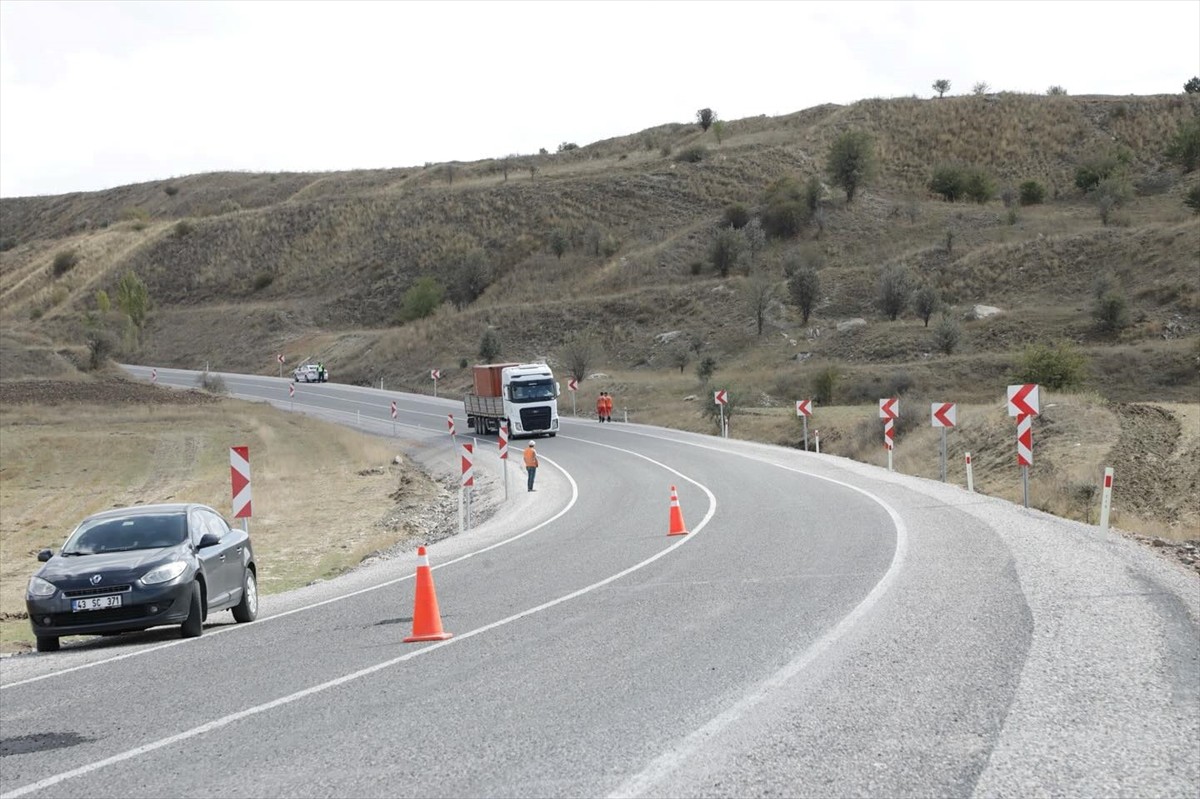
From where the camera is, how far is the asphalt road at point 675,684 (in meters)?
6.88

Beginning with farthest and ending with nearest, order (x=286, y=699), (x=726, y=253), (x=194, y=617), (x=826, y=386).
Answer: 1. (x=726, y=253)
2. (x=826, y=386)
3. (x=194, y=617)
4. (x=286, y=699)

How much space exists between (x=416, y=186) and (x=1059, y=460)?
116644 mm

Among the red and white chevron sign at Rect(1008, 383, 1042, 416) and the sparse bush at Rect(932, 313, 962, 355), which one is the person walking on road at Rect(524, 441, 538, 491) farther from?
the sparse bush at Rect(932, 313, 962, 355)

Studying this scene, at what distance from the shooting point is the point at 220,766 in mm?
7398

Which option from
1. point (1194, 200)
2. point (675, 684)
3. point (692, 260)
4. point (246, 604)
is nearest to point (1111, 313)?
point (1194, 200)

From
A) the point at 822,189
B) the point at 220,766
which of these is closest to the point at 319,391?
the point at 822,189

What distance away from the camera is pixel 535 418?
170 feet

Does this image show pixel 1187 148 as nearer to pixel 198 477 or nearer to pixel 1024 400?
pixel 198 477

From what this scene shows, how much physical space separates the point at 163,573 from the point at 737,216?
293 feet

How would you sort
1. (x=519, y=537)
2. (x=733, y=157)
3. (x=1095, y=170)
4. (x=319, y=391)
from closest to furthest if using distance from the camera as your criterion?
(x=519, y=537), (x=319, y=391), (x=1095, y=170), (x=733, y=157)

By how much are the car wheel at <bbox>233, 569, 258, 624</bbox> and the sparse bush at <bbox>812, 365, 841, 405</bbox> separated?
150 ft

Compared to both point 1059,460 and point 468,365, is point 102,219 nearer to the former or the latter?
point 468,365

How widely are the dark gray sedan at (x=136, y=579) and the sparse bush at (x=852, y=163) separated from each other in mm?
91116

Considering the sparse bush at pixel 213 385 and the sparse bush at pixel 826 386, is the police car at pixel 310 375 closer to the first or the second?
the sparse bush at pixel 213 385
